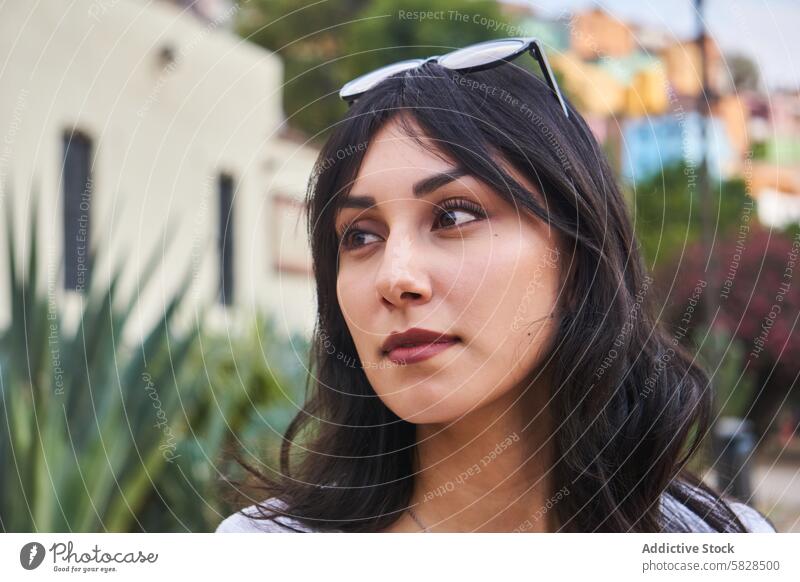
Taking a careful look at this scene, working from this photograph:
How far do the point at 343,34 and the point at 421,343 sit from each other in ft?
7.28

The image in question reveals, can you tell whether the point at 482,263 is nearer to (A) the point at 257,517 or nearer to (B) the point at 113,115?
(A) the point at 257,517

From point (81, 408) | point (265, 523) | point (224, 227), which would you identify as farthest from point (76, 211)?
point (265, 523)

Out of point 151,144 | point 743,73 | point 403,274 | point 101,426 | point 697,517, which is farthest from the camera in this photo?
point 151,144

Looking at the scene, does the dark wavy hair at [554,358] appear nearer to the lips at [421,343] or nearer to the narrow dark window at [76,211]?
the lips at [421,343]

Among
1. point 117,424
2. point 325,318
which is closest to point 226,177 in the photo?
point 117,424

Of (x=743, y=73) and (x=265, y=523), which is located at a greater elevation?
(x=743, y=73)

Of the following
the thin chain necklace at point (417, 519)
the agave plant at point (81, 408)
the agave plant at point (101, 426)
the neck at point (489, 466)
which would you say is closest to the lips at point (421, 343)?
the neck at point (489, 466)

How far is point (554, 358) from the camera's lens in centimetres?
131

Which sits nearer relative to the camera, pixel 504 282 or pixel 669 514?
pixel 504 282

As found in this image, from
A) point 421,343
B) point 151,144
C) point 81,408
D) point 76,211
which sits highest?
point 151,144

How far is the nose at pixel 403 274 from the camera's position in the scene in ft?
3.95

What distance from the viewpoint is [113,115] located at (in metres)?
2.78

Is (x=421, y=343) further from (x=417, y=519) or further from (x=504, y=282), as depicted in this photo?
(x=417, y=519)

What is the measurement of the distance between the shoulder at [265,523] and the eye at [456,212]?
491mm
